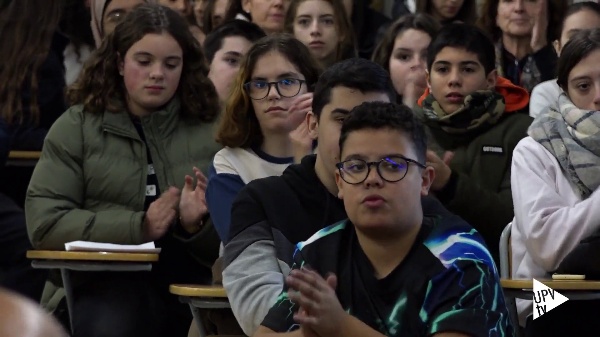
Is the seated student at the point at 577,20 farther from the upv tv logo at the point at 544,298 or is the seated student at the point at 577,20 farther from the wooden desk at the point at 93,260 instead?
the wooden desk at the point at 93,260

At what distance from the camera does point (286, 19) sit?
585cm

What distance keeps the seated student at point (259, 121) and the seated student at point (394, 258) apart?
1.12 meters

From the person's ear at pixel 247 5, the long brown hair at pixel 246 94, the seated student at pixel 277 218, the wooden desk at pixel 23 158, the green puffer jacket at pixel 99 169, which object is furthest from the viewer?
the person's ear at pixel 247 5

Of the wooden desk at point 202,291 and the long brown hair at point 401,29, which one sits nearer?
the wooden desk at point 202,291

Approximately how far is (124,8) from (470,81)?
1.97m

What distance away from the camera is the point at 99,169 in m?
4.37

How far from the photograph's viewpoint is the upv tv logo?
3.38 m

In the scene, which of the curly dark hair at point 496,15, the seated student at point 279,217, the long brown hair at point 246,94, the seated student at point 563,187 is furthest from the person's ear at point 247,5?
the seated student at point 279,217

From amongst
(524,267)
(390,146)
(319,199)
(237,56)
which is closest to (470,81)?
(524,267)

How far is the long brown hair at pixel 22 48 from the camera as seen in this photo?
5234 millimetres

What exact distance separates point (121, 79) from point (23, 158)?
0.80m

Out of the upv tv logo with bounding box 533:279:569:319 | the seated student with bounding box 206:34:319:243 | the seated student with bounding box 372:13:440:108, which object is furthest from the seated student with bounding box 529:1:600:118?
the upv tv logo with bounding box 533:279:569:319

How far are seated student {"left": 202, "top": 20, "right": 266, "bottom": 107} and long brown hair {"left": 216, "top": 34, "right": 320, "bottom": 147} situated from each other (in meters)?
1.32

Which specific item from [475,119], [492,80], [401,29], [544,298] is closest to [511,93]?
[492,80]
